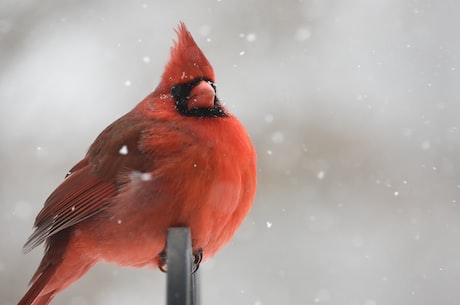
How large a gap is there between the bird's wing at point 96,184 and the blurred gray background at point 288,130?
2.71 metres

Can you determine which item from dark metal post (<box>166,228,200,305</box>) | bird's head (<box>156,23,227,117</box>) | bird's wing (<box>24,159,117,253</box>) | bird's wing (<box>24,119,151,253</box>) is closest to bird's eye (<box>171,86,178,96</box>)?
bird's head (<box>156,23,227,117</box>)

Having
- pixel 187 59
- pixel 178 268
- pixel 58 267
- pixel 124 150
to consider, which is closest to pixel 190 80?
pixel 187 59

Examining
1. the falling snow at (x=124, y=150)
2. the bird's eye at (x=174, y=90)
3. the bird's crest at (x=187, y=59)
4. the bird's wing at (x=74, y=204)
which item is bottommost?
the bird's wing at (x=74, y=204)

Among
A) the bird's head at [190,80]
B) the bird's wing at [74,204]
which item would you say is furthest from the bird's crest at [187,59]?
the bird's wing at [74,204]

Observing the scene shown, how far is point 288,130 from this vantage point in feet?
18.3

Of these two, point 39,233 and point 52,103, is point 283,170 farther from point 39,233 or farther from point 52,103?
point 39,233

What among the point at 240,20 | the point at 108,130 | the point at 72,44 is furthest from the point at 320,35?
the point at 108,130

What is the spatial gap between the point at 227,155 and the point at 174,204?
212 millimetres

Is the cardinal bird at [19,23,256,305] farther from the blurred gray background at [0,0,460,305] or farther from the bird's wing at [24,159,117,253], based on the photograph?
the blurred gray background at [0,0,460,305]

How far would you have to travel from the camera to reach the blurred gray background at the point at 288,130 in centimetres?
537

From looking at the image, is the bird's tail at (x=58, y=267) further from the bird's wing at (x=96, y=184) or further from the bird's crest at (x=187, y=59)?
the bird's crest at (x=187, y=59)

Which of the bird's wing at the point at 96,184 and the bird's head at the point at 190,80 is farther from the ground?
the bird's head at the point at 190,80

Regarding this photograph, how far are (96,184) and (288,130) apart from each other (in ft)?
10.2

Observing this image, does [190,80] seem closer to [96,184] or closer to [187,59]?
[187,59]
